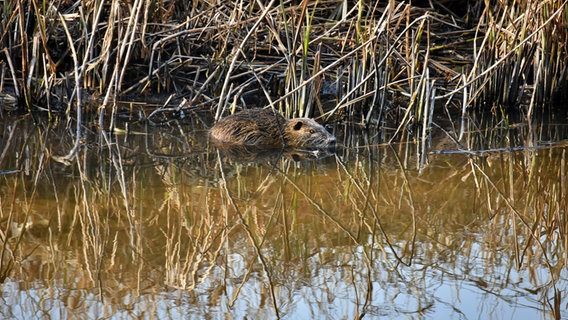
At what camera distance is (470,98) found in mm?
7047

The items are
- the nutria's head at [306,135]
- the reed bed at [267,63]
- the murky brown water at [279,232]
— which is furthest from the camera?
the reed bed at [267,63]

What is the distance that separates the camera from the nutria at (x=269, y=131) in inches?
235

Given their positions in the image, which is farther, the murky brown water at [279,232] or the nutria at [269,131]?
the nutria at [269,131]

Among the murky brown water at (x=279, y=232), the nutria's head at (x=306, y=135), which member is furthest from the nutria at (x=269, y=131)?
the murky brown water at (x=279, y=232)

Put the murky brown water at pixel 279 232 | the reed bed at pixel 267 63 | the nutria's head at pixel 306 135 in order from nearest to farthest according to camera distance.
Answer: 1. the murky brown water at pixel 279 232
2. the nutria's head at pixel 306 135
3. the reed bed at pixel 267 63

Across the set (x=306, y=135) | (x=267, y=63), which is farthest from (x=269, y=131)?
(x=267, y=63)

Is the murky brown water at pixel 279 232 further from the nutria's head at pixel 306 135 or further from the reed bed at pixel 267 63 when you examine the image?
the reed bed at pixel 267 63

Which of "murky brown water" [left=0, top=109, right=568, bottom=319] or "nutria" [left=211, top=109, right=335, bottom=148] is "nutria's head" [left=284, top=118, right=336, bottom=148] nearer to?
"nutria" [left=211, top=109, right=335, bottom=148]

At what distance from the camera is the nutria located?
597 cm

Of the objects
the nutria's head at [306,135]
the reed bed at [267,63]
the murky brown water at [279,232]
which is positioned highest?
the reed bed at [267,63]

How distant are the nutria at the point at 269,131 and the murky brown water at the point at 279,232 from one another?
17 cm

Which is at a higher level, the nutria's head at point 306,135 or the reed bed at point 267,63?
the reed bed at point 267,63

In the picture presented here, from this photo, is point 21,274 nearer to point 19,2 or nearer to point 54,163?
point 54,163

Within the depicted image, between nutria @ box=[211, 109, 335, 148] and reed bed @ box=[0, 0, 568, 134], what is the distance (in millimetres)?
188
